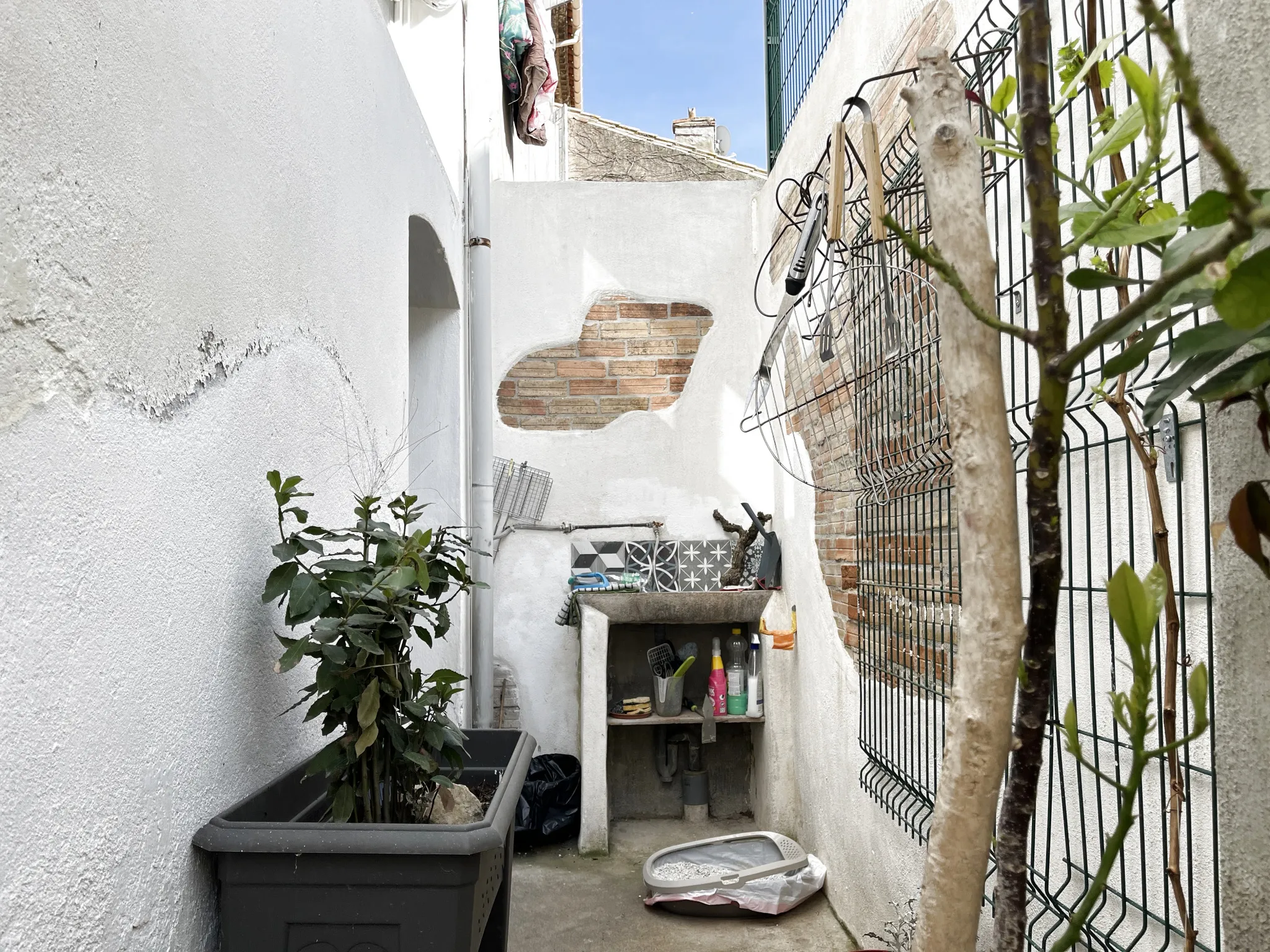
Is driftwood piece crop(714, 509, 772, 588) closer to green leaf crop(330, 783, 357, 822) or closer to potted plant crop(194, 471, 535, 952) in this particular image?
potted plant crop(194, 471, 535, 952)

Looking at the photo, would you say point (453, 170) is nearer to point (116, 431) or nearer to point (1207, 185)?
point (116, 431)

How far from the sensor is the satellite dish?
8.94 m

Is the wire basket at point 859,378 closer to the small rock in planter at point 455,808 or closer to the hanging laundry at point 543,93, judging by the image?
the small rock in planter at point 455,808

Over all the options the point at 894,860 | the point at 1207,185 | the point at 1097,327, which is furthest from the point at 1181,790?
the point at 894,860

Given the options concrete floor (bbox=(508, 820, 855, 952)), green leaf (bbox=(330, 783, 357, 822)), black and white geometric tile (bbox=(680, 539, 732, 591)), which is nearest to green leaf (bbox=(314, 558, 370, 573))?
green leaf (bbox=(330, 783, 357, 822))

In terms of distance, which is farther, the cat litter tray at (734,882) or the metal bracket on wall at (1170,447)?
the cat litter tray at (734,882)

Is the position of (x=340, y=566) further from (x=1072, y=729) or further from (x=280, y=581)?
(x=1072, y=729)

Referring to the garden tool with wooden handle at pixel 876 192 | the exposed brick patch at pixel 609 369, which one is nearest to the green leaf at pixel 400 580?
the garden tool with wooden handle at pixel 876 192

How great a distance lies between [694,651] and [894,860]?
174cm

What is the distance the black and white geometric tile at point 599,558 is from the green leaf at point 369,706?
3.03m

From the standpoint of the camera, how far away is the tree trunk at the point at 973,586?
0.62 m

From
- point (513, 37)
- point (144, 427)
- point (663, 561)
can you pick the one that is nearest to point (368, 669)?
point (144, 427)

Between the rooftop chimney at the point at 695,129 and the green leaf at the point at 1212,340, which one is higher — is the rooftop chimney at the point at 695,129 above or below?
above

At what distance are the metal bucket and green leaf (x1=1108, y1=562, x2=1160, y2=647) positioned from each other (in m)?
3.66
